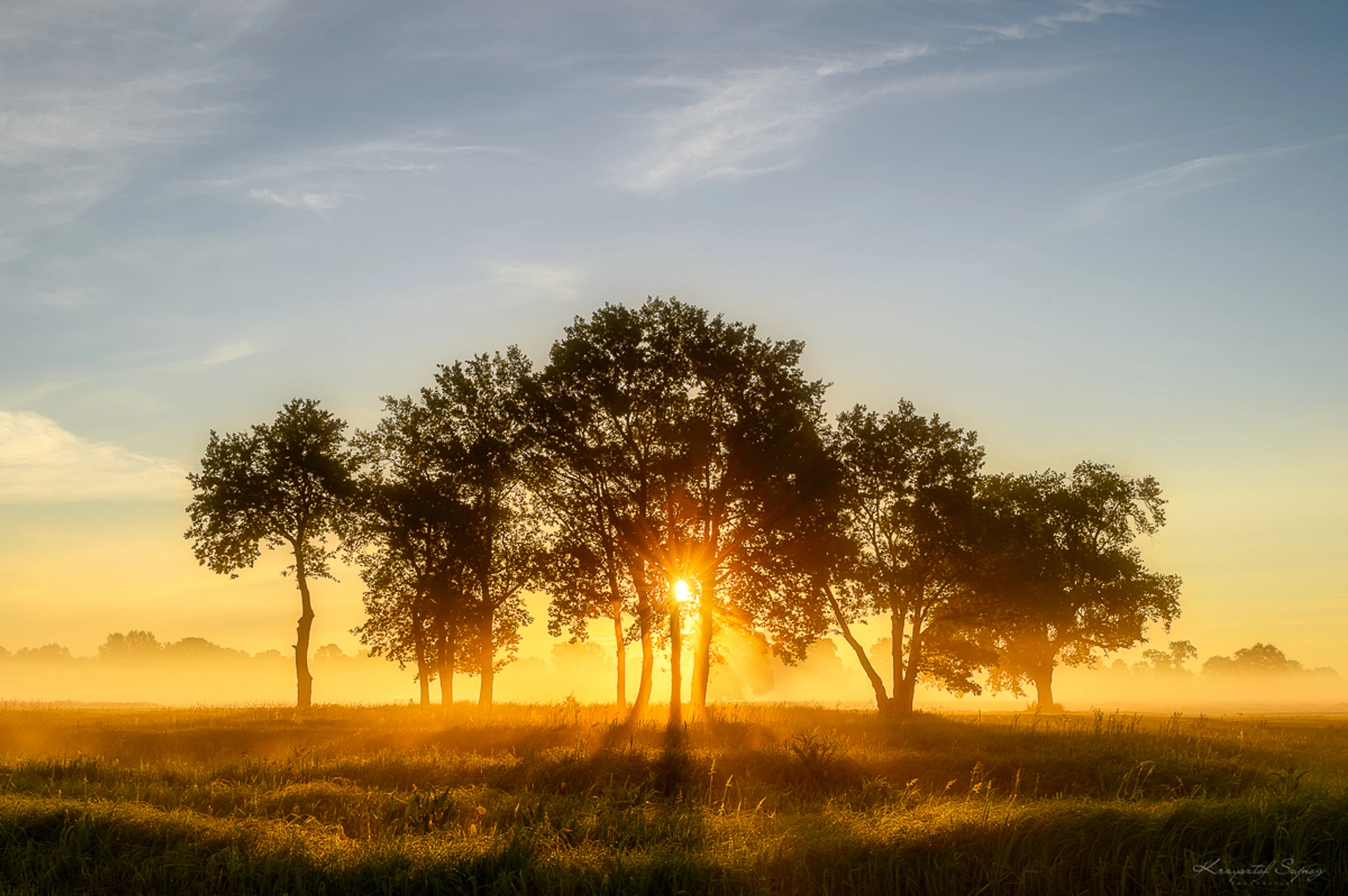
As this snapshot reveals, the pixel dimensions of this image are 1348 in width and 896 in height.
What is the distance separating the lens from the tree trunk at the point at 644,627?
1442 inches

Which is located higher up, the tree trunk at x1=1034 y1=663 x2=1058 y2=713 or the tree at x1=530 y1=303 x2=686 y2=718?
the tree at x1=530 y1=303 x2=686 y2=718

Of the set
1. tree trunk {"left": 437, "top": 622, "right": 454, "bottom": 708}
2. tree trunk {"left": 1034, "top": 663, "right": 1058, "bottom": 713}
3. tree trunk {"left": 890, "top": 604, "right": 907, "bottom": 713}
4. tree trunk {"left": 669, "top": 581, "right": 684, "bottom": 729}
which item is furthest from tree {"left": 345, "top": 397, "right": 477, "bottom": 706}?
tree trunk {"left": 1034, "top": 663, "right": 1058, "bottom": 713}

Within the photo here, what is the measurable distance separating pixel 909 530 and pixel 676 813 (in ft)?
108

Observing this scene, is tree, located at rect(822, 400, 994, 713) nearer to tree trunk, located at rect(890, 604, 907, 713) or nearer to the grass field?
tree trunk, located at rect(890, 604, 907, 713)

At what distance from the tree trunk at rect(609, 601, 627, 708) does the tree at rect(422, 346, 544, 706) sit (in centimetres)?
477

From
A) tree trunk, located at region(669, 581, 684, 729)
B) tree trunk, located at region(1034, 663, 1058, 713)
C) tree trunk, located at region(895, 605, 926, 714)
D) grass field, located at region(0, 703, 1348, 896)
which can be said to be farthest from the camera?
tree trunk, located at region(1034, 663, 1058, 713)

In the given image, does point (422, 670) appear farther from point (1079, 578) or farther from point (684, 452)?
point (1079, 578)

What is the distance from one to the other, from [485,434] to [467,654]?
10997 millimetres

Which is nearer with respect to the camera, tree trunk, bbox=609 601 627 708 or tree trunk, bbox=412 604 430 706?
tree trunk, bbox=609 601 627 708

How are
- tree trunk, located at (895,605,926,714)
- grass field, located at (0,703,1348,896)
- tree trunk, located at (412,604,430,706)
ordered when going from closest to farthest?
1. grass field, located at (0,703,1348,896)
2. tree trunk, located at (412,604,430,706)
3. tree trunk, located at (895,605,926,714)

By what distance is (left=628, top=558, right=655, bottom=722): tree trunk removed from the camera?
36.6 meters

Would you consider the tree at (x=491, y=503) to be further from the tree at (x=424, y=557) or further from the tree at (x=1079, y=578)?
the tree at (x=1079, y=578)

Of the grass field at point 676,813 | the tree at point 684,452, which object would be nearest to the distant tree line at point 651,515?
the tree at point 684,452

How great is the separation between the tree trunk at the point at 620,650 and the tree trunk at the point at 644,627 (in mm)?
974
